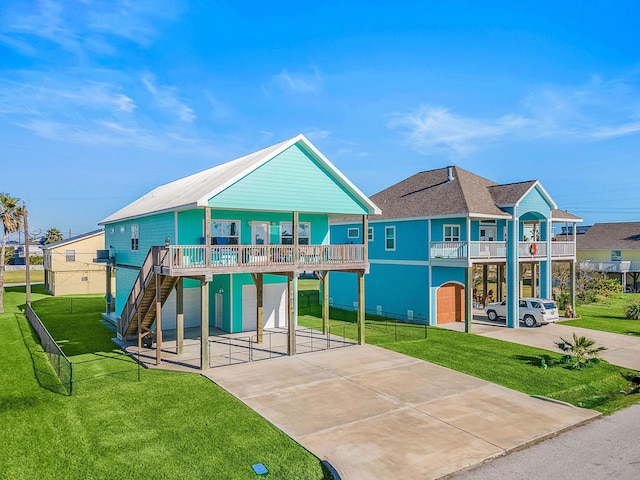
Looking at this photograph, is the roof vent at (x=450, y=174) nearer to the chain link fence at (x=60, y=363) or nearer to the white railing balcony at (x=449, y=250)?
the white railing balcony at (x=449, y=250)

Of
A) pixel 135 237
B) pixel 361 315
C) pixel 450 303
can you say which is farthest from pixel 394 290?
pixel 135 237

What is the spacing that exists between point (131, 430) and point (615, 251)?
5452cm

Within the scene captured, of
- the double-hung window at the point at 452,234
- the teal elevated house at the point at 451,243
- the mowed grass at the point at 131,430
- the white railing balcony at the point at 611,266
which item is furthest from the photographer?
the white railing balcony at the point at 611,266

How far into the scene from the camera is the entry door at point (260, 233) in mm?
22297

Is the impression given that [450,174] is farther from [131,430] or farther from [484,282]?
[131,430]

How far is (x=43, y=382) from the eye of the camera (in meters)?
15.4

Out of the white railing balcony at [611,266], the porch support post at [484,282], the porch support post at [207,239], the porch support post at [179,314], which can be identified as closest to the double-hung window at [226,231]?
the porch support post at [179,314]

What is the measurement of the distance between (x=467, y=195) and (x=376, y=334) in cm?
1000

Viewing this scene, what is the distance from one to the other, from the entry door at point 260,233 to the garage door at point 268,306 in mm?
2788

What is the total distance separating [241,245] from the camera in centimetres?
1800

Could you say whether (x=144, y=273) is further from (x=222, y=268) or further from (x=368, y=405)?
(x=368, y=405)

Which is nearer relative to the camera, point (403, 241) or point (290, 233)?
point (290, 233)

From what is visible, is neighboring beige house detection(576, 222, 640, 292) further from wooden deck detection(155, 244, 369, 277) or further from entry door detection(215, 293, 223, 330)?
entry door detection(215, 293, 223, 330)

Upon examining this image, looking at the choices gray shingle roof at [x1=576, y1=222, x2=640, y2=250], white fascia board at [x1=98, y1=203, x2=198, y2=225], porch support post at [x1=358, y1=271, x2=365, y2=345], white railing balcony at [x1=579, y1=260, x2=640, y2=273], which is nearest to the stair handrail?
white fascia board at [x1=98, y1=203, x2=198, y2=225]
